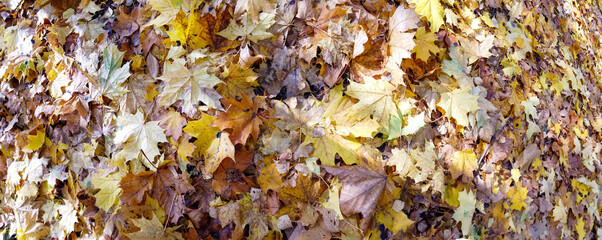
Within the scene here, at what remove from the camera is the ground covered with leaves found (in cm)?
160

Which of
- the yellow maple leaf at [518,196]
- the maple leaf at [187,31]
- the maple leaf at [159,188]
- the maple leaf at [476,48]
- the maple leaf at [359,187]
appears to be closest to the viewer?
the maple leaf at [359,187]

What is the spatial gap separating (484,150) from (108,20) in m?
2.11

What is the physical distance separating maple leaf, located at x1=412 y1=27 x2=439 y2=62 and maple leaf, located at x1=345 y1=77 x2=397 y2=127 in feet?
0.88

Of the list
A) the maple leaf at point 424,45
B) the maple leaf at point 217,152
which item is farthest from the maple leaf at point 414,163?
the maple leaf at point 217,152

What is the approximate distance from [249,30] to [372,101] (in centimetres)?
70

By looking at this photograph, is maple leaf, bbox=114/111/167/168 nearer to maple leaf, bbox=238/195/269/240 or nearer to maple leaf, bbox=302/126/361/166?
maple leaf, bbox=238/195/269/240

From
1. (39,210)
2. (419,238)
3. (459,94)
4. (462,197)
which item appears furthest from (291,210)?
(39,210)

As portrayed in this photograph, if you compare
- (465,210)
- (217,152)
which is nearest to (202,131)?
(217,152)

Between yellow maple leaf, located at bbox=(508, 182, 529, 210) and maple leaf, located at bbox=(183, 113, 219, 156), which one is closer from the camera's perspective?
maple leaf, located at bbox=(183, 113, 219, 156)

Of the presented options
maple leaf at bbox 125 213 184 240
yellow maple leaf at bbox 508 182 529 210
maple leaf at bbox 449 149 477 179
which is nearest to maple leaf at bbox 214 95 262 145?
maple leaf at bbox 125 213 184 240

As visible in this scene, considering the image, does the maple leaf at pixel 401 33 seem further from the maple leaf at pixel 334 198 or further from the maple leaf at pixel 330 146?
the maple leaf at pixel 334 198

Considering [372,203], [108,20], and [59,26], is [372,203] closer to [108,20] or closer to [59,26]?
[108,20]

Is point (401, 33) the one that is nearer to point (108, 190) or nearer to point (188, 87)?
point (188, 87)

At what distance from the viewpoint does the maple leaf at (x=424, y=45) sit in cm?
178
